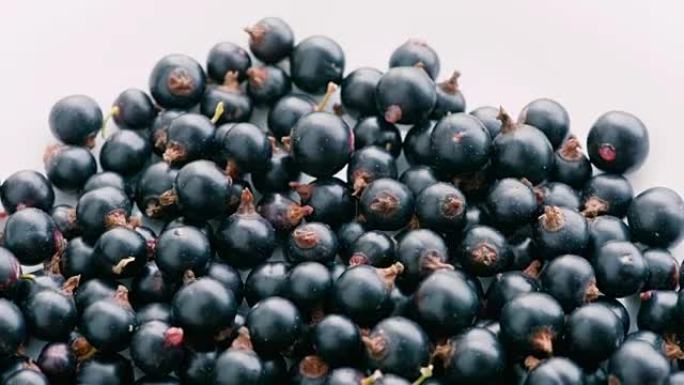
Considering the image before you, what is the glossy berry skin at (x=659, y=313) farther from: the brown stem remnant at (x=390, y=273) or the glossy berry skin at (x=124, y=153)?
the glossy berry skin at (x=124, y=153)

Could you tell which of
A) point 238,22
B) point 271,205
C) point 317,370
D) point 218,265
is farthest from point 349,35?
point 317,370

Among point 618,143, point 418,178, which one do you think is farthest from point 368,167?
point 618,143

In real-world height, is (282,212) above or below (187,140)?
below

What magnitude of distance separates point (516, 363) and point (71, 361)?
627 millimetres

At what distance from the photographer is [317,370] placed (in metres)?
1.55

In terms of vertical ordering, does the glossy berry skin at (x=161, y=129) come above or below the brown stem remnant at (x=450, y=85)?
below

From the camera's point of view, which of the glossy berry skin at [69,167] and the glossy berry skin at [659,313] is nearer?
the glossy berry skin at [659,313]

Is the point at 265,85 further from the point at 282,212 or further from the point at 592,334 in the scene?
the point at 592,334

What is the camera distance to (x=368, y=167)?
5.56 feet

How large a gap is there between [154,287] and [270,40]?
1.53ft

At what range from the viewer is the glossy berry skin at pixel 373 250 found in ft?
Result: 5.33

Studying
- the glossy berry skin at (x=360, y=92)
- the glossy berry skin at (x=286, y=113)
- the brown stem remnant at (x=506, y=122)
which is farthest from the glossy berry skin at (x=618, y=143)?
the glossy berry skin at (x=286, y=113)

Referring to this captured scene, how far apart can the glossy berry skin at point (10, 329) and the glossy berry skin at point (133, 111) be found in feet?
1.24

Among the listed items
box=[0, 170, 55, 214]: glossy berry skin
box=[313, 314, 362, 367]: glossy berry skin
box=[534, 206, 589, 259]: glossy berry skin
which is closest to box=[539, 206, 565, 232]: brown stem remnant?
box=[534, 206, 589, 259]: glossy berry skin
